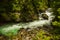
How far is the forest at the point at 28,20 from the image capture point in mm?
10133

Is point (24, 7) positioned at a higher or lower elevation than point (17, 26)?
higher

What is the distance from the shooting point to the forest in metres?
10.1

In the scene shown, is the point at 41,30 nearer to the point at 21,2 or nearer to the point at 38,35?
the point at 38,35

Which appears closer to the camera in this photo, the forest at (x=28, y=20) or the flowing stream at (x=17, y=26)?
the forest at (x=28, y=20)

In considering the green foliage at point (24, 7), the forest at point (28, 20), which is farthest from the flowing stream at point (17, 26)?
the green foliage at point (24, 7)

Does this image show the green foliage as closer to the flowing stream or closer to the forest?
the forest

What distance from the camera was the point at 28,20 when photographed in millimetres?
13062

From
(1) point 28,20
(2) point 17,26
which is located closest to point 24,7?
(1) point 28,20

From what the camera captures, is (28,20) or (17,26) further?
(28,20)

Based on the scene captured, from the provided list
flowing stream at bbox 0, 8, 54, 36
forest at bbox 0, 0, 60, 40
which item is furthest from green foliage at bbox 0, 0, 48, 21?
flowing stream at bbox 0, 8, 54, 36

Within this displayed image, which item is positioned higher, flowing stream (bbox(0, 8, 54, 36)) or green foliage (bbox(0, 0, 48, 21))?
green foliage (bbox(0, 0, 48, 21))

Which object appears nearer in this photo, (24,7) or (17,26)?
(17,26)

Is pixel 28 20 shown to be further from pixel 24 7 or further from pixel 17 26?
pixel 17 26

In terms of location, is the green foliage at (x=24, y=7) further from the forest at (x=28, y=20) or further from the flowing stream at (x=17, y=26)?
the flowing stream at (x=17, y=26)
